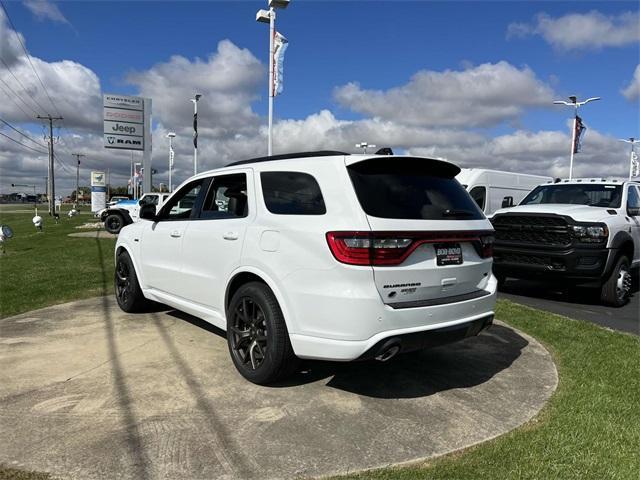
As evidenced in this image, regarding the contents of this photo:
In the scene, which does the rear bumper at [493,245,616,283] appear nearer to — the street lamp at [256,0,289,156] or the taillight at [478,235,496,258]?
the taillight at [478,235,496,258]

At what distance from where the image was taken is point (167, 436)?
3.12 metres

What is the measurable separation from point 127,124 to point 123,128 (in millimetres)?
324

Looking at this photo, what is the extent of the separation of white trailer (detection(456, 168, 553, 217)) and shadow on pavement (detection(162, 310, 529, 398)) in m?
9.34

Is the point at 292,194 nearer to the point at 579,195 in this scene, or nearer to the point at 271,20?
the point at 579,195

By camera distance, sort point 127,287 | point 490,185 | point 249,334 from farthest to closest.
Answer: point 490,185, point 127,287, point 249,334

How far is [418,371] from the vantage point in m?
4.41

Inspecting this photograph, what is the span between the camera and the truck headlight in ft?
24.3

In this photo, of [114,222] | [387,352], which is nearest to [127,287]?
[387,352]

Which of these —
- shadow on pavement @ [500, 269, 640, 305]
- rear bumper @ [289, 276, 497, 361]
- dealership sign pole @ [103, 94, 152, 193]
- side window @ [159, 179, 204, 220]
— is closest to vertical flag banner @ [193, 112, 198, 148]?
dealership sign pole @ [103, 94, 152, 193]

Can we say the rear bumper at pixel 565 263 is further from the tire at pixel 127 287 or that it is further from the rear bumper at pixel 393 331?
the tire at pixel 127 287

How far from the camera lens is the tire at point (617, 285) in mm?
7727

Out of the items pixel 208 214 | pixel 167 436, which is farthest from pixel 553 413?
pixel 208 214

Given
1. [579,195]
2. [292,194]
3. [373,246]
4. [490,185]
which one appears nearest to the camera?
[373,246]

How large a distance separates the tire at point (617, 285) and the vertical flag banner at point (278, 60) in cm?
1138
